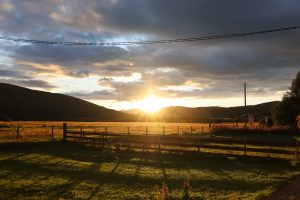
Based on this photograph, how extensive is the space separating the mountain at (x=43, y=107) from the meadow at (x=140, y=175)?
126767 mm

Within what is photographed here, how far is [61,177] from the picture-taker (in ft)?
55.2

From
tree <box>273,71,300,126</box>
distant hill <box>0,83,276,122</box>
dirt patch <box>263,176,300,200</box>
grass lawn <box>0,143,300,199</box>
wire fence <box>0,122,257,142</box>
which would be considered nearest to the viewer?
dirt patch <box>263,176,300,200</box>

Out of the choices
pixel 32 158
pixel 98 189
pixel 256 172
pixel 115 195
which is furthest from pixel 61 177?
pixel 256 172

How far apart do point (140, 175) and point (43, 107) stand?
160 metres

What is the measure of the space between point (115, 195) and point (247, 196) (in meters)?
4.41

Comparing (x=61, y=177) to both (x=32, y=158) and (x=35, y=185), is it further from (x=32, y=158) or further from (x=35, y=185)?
(x=32, y=158)

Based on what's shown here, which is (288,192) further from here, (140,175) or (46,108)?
(46,108)

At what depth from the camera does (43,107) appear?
170875 mm

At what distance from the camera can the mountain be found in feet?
512

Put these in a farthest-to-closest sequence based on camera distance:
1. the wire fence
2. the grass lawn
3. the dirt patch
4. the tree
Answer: the tree → the wire fence → the grass lawn → the dirt patch

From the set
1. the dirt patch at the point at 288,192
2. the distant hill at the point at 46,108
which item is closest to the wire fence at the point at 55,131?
the dirt patch at the point at 288,192

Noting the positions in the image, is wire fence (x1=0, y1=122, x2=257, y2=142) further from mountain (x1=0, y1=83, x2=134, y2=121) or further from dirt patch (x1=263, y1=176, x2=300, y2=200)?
mountain (x1=0, y1=83, x2=134, y2=121)

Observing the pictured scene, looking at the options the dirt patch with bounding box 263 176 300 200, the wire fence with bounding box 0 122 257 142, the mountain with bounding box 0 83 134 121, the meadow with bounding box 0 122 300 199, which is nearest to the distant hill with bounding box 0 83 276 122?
the mountain with bounding box 0 83 134 121

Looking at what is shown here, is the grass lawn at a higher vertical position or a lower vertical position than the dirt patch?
higher
